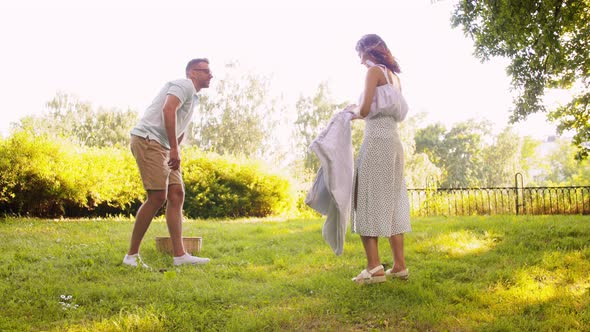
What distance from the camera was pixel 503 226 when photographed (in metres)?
7.49

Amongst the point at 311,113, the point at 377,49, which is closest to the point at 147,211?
the point at 377,49

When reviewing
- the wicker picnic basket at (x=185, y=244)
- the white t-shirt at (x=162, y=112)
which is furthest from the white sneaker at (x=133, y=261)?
the white t-shirt at (x=162, y=112)

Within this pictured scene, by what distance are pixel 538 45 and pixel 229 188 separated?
9609mm

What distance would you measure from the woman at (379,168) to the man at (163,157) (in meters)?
1.78

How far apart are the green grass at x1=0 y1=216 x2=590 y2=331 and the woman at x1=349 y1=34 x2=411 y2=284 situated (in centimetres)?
31

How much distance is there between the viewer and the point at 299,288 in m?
4.20

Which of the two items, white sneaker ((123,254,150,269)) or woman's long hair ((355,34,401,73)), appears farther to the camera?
white sneaker ((123,254,150,269))

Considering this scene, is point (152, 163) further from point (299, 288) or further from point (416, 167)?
point (416, 167)

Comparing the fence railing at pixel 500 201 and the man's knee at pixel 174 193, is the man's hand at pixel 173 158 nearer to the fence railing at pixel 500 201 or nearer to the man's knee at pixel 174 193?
the man's knee at pixel 174 193

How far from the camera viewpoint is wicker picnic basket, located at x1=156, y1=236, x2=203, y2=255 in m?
5.63

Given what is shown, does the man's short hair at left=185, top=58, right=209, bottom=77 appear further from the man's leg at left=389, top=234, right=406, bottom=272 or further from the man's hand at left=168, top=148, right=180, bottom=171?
the man's leg at left=389, top=234, right=406, bottom=272

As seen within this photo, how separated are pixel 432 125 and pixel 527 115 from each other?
43099mm

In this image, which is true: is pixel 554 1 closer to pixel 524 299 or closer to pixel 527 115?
pixel 527 115

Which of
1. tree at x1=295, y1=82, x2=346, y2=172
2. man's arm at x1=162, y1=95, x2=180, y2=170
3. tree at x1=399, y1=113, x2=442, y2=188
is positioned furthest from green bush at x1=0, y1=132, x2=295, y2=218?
tree at x1=295, y1=82, x2=346, y2=172
